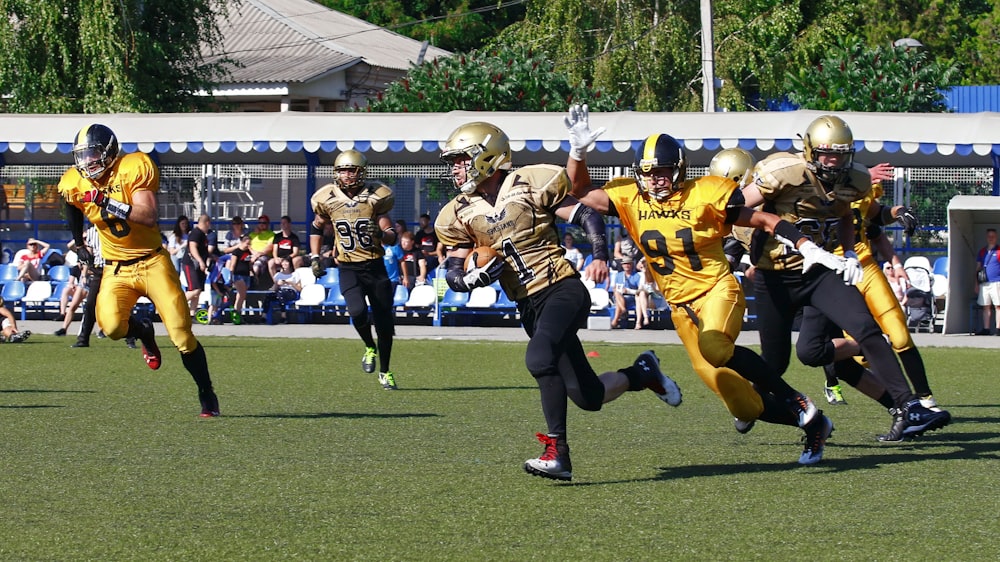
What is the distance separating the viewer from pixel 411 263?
1997cm

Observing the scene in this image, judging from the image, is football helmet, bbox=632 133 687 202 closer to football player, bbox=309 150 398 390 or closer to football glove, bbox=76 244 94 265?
football glove, bbox=76 244 94 265

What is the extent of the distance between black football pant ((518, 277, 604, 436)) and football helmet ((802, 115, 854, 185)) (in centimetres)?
164

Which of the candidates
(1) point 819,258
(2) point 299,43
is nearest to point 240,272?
(1) point 819,258

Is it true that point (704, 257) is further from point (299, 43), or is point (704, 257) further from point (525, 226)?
point (299, 43)

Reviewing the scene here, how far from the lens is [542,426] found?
869 centimetres

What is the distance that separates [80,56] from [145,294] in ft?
60.2

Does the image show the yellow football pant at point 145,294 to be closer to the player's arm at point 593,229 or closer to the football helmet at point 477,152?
the football helmet at point 477,152

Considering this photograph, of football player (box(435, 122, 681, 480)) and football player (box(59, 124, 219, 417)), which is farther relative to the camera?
football player (box(59, 124, 219, 417))

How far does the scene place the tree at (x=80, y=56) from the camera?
25.3 m

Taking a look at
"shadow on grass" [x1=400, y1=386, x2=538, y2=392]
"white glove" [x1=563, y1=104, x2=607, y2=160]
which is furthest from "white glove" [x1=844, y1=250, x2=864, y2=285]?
"shadow on grass" [x1=400, y1=386, x2=538, y2=392]

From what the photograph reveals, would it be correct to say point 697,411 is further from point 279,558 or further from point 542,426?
point 279,558

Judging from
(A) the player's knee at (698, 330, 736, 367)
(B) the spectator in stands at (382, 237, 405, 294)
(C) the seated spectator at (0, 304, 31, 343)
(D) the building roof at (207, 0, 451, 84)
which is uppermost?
(D) the building roof at (207, 0, 451, 84)

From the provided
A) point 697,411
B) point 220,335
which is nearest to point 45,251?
point 220,335

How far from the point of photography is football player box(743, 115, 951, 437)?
7.61 metres
